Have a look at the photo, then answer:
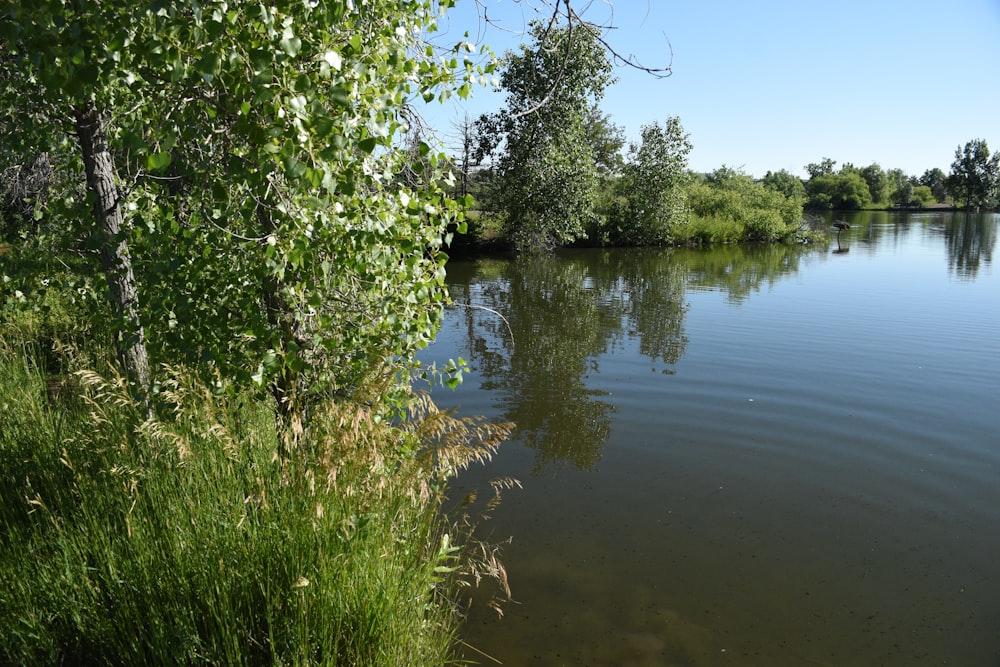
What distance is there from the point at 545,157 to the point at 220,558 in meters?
21.8

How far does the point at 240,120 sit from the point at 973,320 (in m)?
15.3

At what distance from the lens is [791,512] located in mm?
5875

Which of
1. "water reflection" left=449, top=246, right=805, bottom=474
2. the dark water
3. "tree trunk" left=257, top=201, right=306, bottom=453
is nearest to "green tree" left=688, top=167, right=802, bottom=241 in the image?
"water reflection" left=449, top=246, right=805, bottom=474

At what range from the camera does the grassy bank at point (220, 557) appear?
8.02 ft

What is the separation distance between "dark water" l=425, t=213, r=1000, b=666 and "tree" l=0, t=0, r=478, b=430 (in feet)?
7.21

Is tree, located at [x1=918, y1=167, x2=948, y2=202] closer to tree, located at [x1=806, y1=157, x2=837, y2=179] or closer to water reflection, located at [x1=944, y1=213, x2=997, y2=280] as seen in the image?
tree, located at [x1=806, y1=157, x2=837, y2=179]

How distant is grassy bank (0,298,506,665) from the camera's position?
245 cm

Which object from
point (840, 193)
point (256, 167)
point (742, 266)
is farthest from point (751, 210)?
point (840, 193)

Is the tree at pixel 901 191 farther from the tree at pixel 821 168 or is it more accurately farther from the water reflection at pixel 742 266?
the water reflection at pixel 742 266

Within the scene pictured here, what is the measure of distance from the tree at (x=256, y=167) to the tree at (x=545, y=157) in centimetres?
1800

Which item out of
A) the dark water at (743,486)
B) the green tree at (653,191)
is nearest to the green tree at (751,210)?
the green tree at (653,191)

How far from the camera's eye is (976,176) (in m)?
88.4

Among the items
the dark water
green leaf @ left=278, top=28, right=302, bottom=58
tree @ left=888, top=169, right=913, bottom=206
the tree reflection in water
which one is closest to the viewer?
green leaf @ left=278, top=28, right=302, bottom=58

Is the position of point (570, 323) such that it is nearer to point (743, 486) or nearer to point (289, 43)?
point (743, 486)
